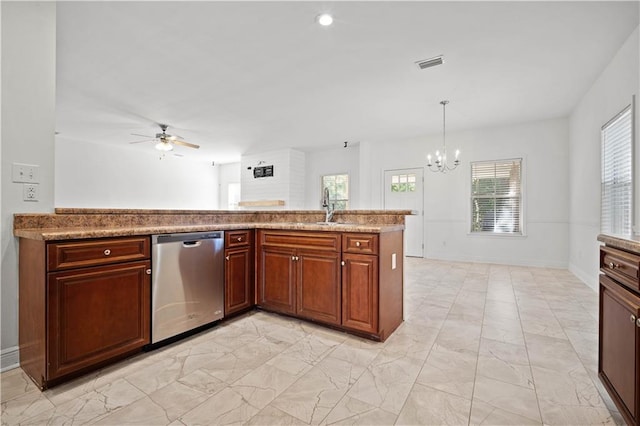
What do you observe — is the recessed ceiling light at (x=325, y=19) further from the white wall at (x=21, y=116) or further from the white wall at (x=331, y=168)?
the white wall at (x=331, y=168)

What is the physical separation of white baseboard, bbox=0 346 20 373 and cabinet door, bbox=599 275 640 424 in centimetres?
324

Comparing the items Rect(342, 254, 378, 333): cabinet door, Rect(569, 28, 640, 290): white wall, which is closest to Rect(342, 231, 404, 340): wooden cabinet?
Rect(342, 254, 378, 333): cabinet door

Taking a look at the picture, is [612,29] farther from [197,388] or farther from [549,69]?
[197,388]

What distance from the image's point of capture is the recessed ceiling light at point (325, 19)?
8.32ft

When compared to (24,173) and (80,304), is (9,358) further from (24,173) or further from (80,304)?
(24,173)

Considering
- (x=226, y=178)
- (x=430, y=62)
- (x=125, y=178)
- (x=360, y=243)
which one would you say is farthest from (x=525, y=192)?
(x=125, y=178)

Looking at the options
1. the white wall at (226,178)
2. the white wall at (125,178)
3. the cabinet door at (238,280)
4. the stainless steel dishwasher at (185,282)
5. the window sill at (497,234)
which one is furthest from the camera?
the white wall at (226,178)

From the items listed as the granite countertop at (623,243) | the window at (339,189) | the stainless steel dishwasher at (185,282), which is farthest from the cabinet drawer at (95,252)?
the window at (339,189)

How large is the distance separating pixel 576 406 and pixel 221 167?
32.7 ft

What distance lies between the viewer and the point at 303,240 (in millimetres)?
2588

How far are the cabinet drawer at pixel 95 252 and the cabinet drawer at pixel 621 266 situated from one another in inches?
103

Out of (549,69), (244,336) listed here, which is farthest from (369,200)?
(244,336)

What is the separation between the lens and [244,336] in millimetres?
2400

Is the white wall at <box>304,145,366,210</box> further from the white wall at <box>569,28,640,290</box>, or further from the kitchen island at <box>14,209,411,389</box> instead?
the kitchen island at <box>14,209,411,389</box>
